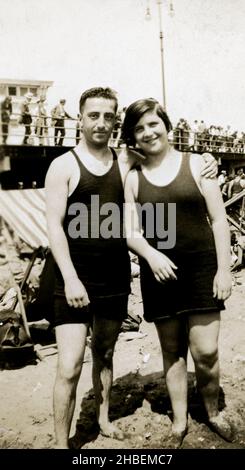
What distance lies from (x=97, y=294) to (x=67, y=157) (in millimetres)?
788

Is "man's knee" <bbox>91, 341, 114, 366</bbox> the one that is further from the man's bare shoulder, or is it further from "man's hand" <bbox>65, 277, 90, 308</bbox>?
the man's bare shoulder

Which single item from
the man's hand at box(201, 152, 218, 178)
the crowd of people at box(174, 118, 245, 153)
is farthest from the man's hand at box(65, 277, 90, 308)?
the crowd of people at box(174, 118, 245, 153)

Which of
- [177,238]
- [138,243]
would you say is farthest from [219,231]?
[138,243]

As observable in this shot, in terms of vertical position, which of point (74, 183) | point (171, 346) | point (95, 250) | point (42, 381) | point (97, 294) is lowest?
point (42, 381)

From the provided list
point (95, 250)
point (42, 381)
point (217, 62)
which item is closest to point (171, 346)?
point (95, 250)

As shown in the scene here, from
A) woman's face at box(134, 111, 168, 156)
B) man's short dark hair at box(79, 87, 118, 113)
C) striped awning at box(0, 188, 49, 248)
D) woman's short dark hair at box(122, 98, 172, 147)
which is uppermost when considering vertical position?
man's short dark hair at box(79, 87, 118, 113)

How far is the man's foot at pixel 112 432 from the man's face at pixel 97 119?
6.02ft

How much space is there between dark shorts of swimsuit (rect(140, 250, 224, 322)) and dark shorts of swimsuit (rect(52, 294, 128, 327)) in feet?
0.64

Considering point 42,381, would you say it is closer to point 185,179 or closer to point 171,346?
point 171,346

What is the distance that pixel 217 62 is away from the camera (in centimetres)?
518

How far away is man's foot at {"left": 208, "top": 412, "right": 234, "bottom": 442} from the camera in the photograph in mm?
2881

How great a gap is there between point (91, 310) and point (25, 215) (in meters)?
0.68

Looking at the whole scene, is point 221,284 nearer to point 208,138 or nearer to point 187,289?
point 187,289

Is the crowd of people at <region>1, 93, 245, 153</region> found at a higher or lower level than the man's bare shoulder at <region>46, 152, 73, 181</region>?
higher
